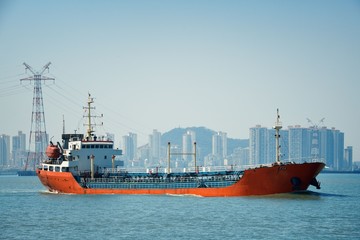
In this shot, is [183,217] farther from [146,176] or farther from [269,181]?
A: [146,176]

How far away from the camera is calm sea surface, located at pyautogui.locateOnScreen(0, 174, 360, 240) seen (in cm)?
4975

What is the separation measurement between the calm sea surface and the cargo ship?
1472 millimetres

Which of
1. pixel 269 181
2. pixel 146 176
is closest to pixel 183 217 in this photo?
pixel 269 181

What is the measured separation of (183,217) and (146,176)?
2221 cm

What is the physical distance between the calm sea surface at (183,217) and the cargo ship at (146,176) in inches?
58.0

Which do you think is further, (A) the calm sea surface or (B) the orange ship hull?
(B) the orange ship hull

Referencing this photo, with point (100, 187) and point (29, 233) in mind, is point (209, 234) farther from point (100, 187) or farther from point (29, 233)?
point (100, 187)

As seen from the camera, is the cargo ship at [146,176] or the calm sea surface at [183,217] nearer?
the calm sea surface at [183,217]

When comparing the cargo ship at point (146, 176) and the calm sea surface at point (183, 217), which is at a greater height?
the cargo ship at point (146, 176)

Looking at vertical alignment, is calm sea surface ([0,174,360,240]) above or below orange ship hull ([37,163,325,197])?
below

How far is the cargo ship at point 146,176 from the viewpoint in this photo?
6881 centimetres

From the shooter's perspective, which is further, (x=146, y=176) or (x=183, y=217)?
(x=146, y=176)

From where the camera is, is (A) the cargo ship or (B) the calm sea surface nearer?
(B) the calm sea surface

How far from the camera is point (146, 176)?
7944 cm
